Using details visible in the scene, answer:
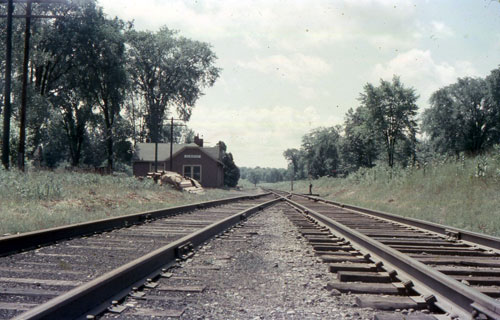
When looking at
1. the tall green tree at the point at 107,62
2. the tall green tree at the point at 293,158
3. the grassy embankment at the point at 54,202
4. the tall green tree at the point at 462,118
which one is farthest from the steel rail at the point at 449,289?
the tall green tree at the point at 293,158

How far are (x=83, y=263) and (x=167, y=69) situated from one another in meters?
55.1

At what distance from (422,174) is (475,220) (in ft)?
32.6

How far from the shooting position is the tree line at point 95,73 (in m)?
36.7

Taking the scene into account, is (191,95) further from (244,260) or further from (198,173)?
(244,260)

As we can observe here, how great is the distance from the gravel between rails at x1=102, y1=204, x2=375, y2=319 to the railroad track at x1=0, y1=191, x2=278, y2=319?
0.20 meters

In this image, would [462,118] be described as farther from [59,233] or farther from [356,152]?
[59,233]

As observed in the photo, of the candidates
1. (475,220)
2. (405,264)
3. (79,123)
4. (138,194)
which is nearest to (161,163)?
(79,123)

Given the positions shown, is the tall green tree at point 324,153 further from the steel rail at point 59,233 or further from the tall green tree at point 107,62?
the steel rail at point 59,233

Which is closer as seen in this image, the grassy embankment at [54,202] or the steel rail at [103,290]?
the steel rail at [103,290]

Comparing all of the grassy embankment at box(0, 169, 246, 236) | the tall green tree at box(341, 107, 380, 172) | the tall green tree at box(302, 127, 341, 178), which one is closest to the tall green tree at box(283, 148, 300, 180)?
the tall green tree at box(302, 127, 341, 178)

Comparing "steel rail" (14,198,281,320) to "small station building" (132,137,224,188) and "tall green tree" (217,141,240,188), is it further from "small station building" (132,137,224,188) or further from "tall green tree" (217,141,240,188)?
"tall green tree" (217,141,240,188)

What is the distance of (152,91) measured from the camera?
58.8 meters

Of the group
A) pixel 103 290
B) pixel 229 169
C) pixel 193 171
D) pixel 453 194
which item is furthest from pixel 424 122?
pixel 103 290

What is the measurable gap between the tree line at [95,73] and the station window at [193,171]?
26.1ft
